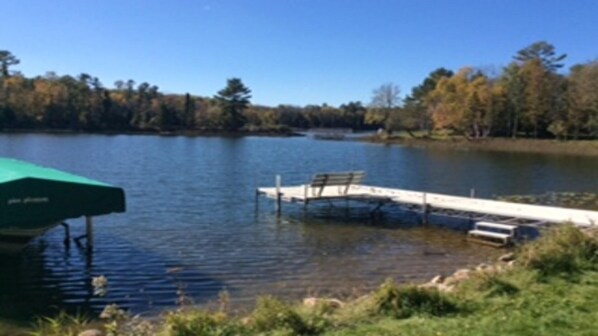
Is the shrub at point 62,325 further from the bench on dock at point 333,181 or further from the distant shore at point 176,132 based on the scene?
the distant shore at point 176,132

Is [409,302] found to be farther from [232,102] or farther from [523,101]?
[232,102]

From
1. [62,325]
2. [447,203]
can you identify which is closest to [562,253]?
[62,325]

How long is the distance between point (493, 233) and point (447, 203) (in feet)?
10.0

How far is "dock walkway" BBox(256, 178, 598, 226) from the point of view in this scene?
58.1ft

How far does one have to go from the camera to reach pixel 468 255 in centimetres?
1605

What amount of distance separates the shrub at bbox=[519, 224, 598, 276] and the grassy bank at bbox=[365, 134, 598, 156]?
68.1 m

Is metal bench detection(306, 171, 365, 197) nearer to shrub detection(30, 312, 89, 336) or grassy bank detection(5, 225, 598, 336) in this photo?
grassy bank detection(5, 225, 598, 336)

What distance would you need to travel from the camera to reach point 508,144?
84.1 meters

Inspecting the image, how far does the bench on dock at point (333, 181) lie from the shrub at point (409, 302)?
13.3 m

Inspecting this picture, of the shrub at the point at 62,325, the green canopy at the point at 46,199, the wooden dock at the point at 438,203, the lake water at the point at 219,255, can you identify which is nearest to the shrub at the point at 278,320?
the shrub at the point at 62,325

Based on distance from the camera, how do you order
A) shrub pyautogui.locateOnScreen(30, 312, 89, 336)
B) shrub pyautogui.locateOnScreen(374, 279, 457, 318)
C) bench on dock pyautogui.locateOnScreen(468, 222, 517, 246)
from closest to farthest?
shrub pyautogui.locateOnScreen(374, 279, 457, 318) → shrub pyautogui.locateOnScreen(30, 312, 89, 336) → bench on dock pyautogui.locateOnScreen(468, 222, 517, 246)

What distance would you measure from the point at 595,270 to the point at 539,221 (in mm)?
7956

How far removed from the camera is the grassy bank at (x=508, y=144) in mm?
75562

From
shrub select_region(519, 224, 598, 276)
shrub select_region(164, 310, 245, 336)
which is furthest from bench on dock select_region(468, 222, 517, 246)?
shrub select_region(164, 310, 245, 336)
